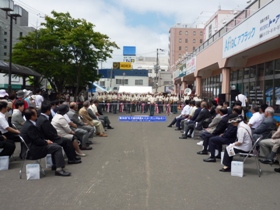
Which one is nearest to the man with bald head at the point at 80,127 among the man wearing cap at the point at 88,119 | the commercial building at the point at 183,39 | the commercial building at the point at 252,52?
the man wearing cap at the point at 88,119

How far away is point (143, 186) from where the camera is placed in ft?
20.0

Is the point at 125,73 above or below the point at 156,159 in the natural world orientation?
above

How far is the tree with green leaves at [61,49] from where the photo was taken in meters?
25.2

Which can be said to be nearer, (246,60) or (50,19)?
(246,60)

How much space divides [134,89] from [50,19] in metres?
13.0

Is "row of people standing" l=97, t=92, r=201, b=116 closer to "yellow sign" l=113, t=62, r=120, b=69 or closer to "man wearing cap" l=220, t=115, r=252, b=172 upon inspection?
"man wearing cap" l=220, t=115, r=252, b=172

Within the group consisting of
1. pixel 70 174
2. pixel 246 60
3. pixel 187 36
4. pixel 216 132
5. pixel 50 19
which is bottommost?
pixel 70 174

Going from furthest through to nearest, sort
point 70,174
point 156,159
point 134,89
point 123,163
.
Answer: point 134,89 < point 156,159 < point 123,163 < point 70,174

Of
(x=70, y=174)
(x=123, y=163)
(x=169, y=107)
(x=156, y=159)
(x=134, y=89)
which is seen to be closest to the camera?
(x=70, y=174)

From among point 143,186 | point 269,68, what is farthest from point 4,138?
point 269,68

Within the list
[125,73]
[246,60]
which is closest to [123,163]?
[246,60]

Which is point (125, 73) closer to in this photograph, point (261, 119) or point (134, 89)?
point (134, 89)

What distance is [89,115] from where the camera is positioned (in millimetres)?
12578

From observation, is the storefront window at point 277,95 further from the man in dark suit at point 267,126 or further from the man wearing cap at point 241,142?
the man wearing cap at point 241,142
